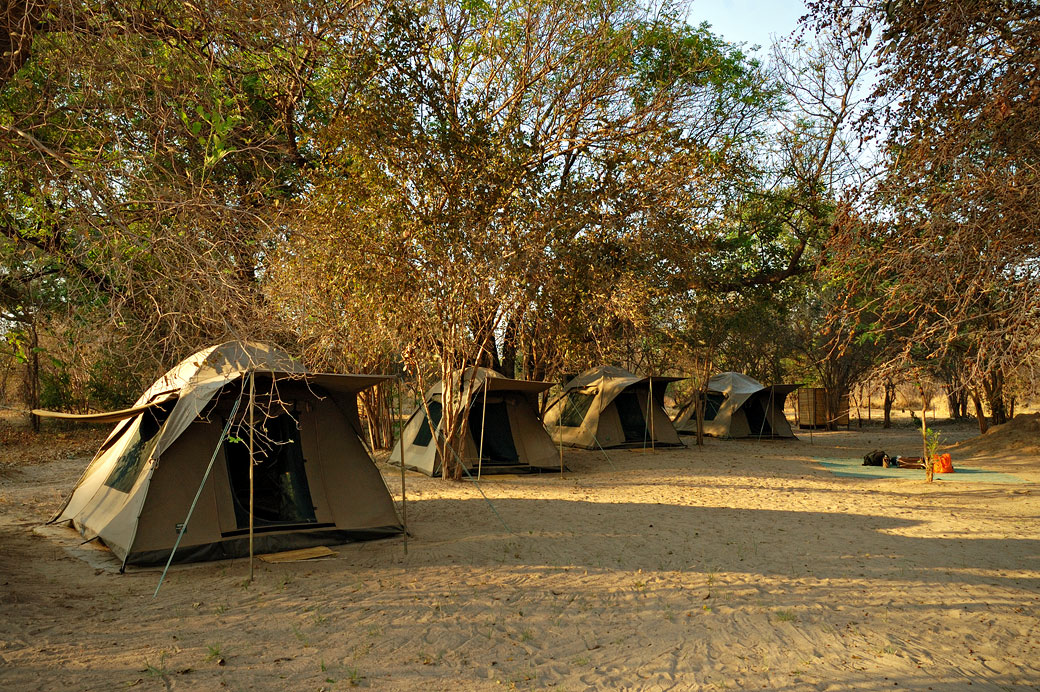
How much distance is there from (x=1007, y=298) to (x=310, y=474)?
6.71 m

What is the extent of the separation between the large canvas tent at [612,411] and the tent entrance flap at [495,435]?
341 centimetres

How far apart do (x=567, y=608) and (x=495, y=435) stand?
7.43 meters

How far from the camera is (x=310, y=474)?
7254 mm

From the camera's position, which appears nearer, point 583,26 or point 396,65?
point 396,65

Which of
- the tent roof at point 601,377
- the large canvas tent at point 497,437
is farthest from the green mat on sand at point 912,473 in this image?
the large canvas tent at point 497,437

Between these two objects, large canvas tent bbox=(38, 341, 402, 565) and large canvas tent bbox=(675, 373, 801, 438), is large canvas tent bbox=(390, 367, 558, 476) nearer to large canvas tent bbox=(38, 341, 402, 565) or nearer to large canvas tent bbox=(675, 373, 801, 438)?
large canvas tent bbox=(38, 341, 402, 565)

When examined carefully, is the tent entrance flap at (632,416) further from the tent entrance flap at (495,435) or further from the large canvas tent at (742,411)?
the tent entrance flap at (495,435)

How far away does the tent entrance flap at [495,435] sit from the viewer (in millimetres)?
12555

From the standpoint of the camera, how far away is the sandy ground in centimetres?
414

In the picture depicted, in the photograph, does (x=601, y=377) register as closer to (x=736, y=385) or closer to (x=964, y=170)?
(x=736, y=385)

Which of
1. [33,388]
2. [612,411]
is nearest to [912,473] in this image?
[612,411]

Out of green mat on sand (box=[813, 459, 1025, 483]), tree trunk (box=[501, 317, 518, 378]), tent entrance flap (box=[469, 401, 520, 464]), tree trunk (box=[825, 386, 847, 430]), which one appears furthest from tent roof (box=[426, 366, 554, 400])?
tree trunk (box=[825, 386, 847, 430])

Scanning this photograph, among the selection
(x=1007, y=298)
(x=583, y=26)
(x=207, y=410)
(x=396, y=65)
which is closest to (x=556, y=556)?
(x=207, y=410)

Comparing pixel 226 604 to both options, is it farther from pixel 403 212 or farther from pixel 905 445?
pixel 905 445
